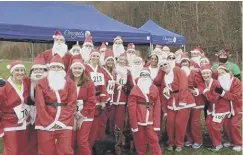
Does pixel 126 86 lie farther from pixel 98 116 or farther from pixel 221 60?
pixel 221 60

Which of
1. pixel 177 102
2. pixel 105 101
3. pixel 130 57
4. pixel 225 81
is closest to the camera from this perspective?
pixel 105 101

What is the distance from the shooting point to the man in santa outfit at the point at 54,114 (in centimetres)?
441

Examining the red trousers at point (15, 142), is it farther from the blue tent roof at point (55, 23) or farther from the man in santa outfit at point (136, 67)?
the blue tent roof at point (55, 23)

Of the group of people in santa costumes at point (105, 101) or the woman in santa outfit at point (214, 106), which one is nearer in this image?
the group of people in santa costumes at point (105, 101)

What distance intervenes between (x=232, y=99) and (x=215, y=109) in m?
0.36

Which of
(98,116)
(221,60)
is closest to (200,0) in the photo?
(221,60)

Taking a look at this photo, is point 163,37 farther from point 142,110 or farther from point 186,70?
point 142,110

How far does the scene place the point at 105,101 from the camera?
5.70m

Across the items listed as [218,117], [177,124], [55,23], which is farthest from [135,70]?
[55,23]

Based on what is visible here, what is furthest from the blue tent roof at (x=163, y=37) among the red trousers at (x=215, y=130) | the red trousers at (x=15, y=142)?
the red trousers at (x=15, y=142)

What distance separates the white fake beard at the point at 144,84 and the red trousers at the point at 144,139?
594 millimetres

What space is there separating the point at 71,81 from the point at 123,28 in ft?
20.0

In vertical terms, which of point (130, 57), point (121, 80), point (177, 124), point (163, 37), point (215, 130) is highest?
point (163, 37)

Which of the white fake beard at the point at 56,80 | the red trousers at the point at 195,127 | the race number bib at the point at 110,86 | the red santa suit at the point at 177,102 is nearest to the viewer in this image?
the white fake beard at the point at 56,80
